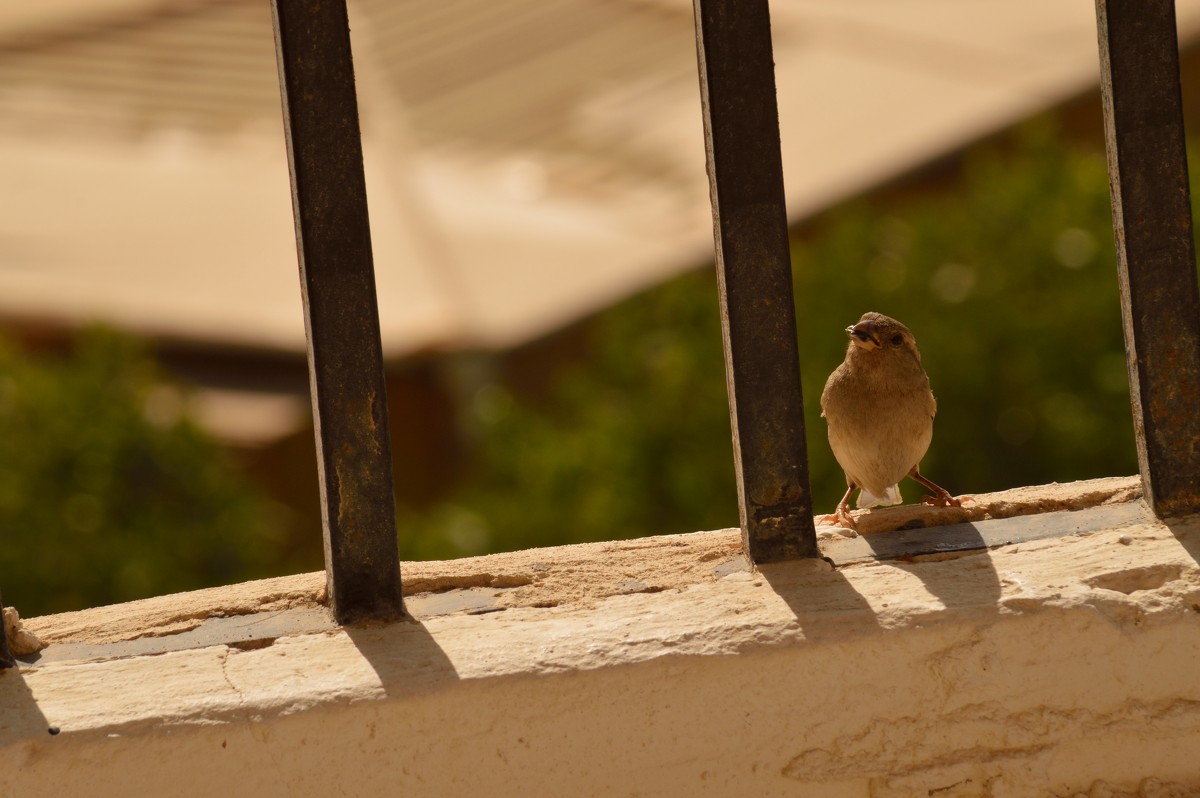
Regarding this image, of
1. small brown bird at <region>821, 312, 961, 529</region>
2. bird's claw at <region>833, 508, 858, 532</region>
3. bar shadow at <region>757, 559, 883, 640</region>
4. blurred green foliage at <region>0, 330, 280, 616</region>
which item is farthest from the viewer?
blurred green foliage at <region>0, 330, 280, 616</region>

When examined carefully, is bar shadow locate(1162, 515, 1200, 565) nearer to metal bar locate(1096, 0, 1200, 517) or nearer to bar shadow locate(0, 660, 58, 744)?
metal bar locate(1096, 0, 1200, 517)

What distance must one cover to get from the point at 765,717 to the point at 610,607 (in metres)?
0.27

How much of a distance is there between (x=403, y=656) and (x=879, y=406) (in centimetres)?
109

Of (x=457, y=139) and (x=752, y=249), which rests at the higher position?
(x=457, y=139)

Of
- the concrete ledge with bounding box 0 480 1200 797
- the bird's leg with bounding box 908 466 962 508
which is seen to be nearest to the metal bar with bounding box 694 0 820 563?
the concrete ledge with bounding box 0 480 1200 797

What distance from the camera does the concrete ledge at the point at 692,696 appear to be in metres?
1.99

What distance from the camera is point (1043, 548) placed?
2.25 m

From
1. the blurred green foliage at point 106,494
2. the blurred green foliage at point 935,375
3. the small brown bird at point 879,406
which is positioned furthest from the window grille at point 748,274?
the blurred green foliage at point 106,494

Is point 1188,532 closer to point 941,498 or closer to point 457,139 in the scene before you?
point 941,498

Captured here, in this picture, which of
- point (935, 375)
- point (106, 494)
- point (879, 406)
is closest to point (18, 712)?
point (879, 406)

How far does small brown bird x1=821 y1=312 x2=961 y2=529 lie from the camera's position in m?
2.77

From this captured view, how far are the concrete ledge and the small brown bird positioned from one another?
0.60m

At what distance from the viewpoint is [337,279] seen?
6.75 ft

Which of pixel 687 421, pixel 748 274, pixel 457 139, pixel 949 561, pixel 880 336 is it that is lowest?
pixel 949 561
